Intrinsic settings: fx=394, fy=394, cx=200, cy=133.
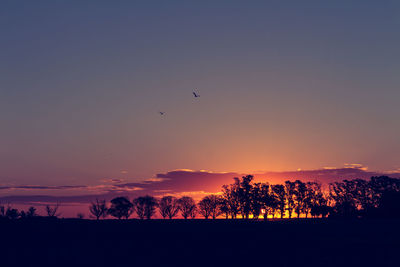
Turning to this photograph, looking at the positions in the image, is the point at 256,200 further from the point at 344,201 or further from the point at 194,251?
the point at 194,251

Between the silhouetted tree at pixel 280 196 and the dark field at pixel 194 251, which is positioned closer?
the dark field at pixel 194 251

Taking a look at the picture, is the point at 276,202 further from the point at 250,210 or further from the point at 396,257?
the point at 396,257

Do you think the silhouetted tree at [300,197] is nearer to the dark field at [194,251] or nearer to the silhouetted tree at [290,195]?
the silhouetted tree at [290,195]

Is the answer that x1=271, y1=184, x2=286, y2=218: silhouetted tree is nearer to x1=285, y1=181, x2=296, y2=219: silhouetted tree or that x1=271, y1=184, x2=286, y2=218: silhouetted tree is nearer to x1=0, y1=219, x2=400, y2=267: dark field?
x1=285, y1=181, x2=296, y2=219: silhouetted tree

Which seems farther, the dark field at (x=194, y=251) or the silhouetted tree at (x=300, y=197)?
the silhouetted tree at (x=300, y=197)

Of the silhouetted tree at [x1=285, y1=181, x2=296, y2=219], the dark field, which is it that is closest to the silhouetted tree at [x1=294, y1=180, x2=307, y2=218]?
the silhouetted tree at [x1=285, y1=181, x2=296, y2=219]

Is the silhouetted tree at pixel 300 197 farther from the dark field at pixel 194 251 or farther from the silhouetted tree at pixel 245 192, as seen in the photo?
the dark field at pixel 194 251

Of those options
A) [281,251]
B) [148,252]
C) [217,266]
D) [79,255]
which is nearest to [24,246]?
[79,255]

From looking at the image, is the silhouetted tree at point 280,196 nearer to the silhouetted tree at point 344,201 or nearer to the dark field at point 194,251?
the silhouetted tree at point 344,201

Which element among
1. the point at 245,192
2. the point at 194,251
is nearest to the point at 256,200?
the point at 245,192

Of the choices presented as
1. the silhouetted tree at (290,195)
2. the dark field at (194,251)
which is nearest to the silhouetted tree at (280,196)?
the silhouetted tree at (290,195)

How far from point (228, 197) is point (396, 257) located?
13899 cm

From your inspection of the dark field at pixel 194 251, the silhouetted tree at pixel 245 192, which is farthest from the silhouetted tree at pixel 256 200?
the dark field at pixel 194 251

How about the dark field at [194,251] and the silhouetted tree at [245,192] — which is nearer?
the dark field at [194,251]
